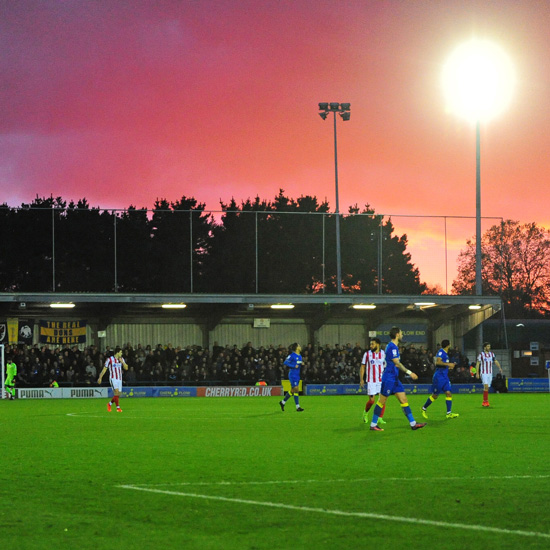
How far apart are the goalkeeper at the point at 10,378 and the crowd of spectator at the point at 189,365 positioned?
1.51 m

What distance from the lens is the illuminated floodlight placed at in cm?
4272

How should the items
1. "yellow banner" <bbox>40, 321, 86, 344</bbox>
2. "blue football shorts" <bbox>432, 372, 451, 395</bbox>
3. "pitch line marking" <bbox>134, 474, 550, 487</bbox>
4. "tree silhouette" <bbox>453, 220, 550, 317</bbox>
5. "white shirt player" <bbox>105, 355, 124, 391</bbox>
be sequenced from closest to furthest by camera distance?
"pitch line marking" <bbox>134, 474, 550, 487</bbox> < "blue football shorts" <bbox>432, 372, 451, 395</bbox> < "white shirt player" <bbox>105, 355, 124, 391</bbox> < "yellow banner" <bbox>40, 321, 86, 344</bbox> < "tree silhouette" <bbox>453, 220, 550, 317</bbox>

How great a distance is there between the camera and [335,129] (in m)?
48.6

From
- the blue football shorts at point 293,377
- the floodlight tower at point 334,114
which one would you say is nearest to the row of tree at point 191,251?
the floodlight tower at point 334,114

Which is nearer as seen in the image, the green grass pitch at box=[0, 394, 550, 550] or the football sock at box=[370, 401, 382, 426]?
the green grass pitch at box=[0, 394, 550, 550]

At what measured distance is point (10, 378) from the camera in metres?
36.8

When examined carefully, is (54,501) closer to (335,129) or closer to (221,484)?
(221,484)

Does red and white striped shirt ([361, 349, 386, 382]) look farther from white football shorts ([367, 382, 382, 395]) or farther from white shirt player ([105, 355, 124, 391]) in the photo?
white shirt player ([105, 355, 124, 391])

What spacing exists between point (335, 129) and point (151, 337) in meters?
15.7

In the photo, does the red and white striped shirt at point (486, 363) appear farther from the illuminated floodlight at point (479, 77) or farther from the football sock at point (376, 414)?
the illuminated floodlight at point (479, 77)

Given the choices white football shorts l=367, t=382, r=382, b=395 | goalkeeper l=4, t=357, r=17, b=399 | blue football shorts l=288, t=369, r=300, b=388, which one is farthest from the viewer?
goalkeeper l=4, t=357, r=17, b=399

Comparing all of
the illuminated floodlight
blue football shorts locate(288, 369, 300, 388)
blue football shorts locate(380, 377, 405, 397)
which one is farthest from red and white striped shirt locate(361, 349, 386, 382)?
the illuminated floodlight

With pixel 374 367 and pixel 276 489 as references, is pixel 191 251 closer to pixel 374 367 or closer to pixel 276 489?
pixel 374 367

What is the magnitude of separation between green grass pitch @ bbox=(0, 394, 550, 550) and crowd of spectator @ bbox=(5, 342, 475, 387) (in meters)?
23.4
